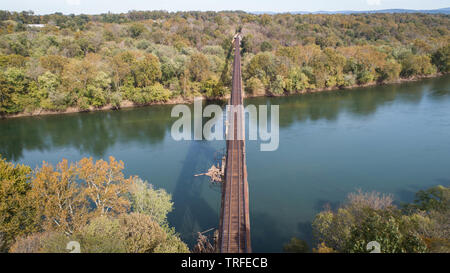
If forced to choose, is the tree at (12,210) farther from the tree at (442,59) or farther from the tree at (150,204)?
the tree at (442,59)

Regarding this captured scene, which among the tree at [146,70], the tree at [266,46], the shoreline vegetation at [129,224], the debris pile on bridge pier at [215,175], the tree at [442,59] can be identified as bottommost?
the debris pile on bridge pier at [215,175]

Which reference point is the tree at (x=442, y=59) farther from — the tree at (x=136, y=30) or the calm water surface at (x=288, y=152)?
the tree at (x=136, y=30)

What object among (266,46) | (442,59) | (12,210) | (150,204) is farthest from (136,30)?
(442,59)

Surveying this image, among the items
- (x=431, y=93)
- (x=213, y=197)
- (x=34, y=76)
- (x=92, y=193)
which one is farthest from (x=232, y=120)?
(x=431, y=93)

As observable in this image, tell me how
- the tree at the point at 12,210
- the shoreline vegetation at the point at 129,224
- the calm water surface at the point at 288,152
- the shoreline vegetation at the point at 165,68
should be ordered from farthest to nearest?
the shoreline vegetation at the point at 165,68
the calm water surface at the point at 288,152
the tree at the point at 12,210
the shoreline vegetation at the point at 129,224

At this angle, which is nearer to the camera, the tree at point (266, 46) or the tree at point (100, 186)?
the tree at point (100, 186)

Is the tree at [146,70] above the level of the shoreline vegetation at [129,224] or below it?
above

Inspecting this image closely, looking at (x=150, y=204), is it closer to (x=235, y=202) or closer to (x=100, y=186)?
(x=100, y=186)

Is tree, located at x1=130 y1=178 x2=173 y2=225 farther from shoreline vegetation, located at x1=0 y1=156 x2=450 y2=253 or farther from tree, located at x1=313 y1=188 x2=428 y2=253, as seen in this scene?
tree, located at x1=313 y1=188 x2=428 y2=253

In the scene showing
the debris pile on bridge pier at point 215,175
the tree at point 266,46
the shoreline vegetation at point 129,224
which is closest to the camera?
the shoreline vegetation at point 129,224

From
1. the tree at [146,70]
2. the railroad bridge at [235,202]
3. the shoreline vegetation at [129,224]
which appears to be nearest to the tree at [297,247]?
the shoreline vegetation at [129,224]
